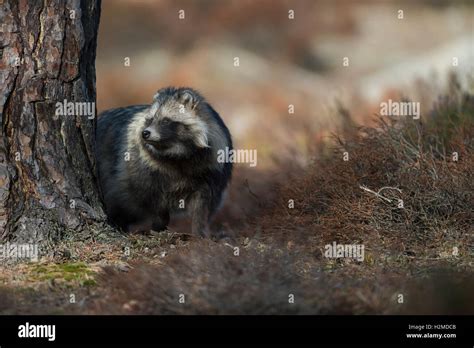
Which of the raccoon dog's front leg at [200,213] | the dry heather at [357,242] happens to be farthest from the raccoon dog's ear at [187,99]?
the dry heather at [357,242]

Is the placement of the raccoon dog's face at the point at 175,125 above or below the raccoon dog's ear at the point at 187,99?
below

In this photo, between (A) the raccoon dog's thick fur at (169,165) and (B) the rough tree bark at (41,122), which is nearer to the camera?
(B) the rough tree bark at (41,122)

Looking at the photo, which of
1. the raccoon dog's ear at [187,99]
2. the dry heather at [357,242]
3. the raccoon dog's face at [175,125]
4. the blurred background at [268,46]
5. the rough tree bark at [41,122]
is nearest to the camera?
the dry heather at [357,242]

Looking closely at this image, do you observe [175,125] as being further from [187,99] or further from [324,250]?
[324,250]

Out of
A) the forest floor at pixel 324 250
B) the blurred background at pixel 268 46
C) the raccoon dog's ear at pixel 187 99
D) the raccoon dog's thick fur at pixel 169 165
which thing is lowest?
Result: the forest floor at pixel 324 250

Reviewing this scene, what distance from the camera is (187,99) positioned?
9.06 meters

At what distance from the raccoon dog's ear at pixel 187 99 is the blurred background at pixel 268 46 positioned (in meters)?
10.7

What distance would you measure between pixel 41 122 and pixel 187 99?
199cm

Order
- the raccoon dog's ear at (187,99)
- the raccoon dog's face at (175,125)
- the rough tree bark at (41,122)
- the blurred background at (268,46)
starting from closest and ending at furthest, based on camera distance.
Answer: the rough tree bark at (41,122)
the raccoon dog's face at (175,125)
the raccoon dog's ear at (187,99)
the blurred background at (268,46)

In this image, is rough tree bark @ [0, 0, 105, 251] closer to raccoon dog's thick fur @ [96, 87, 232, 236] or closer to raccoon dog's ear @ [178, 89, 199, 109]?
raccoon dog's thick fur @ [96, 87, 232, 236]

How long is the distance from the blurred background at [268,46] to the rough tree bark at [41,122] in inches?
479

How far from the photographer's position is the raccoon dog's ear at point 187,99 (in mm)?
9055

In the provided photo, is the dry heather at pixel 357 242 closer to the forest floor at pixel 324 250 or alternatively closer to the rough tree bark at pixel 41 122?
the forest floor at pixel 324 250

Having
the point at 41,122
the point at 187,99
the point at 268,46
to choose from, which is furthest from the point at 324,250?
the point at 268,46
